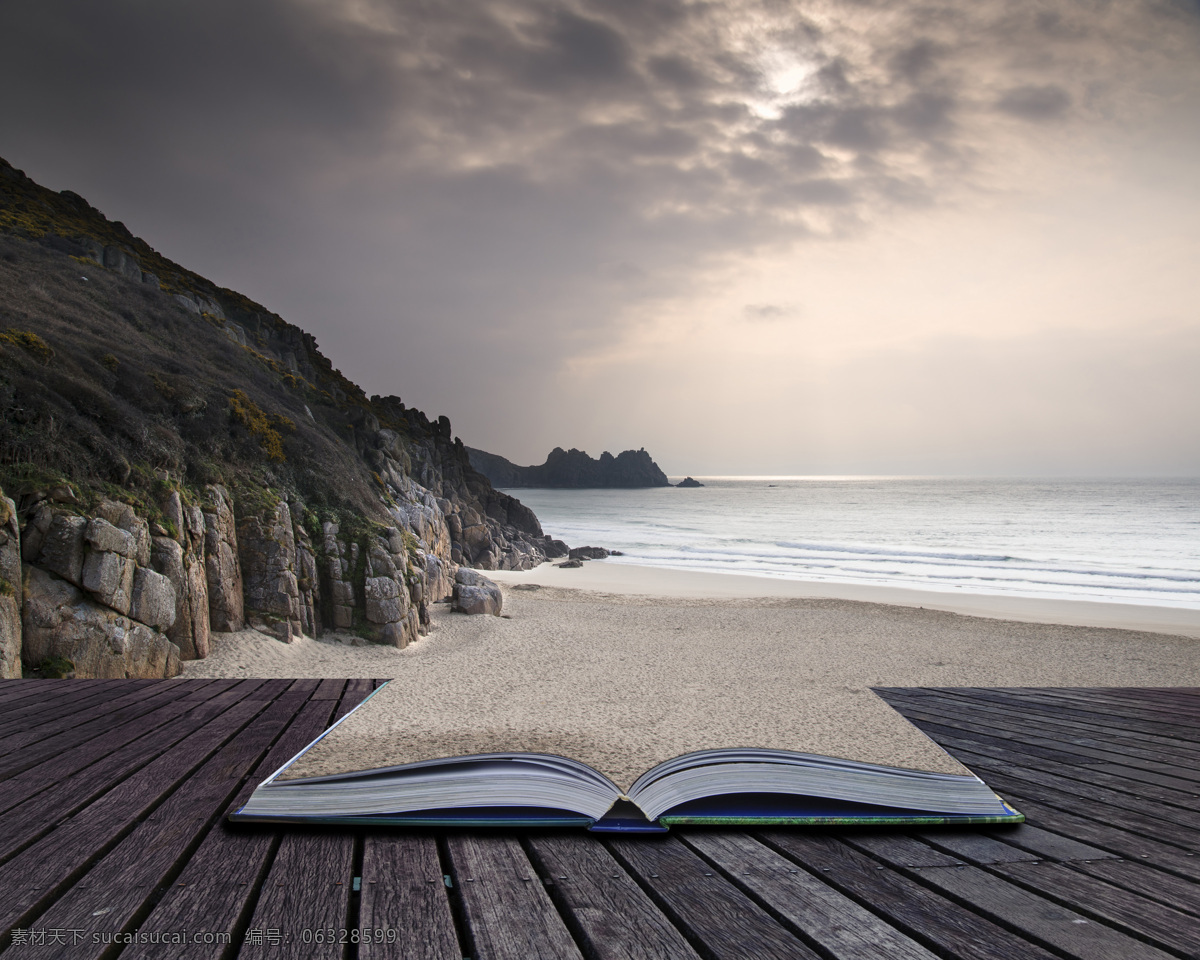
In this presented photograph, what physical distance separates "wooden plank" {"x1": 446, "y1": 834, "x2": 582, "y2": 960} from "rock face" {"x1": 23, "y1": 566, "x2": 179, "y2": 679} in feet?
25.4

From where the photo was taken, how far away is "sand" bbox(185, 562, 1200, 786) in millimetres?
4516

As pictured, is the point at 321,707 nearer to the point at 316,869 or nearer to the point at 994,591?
the point at 316,869

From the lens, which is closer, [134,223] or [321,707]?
[321,707]

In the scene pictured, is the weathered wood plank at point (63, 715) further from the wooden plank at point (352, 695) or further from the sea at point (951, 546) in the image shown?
the sea at point (951, 546)

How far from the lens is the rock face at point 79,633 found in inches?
263

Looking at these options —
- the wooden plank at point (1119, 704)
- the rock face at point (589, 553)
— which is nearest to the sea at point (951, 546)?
the rock face at point (589, 553)

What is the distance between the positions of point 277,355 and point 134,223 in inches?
524

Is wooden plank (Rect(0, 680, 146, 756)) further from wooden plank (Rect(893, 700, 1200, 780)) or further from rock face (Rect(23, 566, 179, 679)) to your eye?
wooden plank (Rect(893, 700, 1200, 780))

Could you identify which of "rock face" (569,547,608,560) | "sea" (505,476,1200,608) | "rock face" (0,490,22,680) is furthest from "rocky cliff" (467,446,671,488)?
"rock face" (0,490,22,680)

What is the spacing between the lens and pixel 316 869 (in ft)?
5.24

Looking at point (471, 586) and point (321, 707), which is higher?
point (321, 707)

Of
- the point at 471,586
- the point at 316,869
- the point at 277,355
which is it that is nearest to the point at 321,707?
the point at 316,869

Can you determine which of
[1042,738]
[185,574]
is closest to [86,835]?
[1042,738]

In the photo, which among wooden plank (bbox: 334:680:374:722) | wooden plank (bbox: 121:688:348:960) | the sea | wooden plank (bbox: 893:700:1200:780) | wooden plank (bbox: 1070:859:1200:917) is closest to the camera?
wooden plank (bbox: 121:688:348:960)
